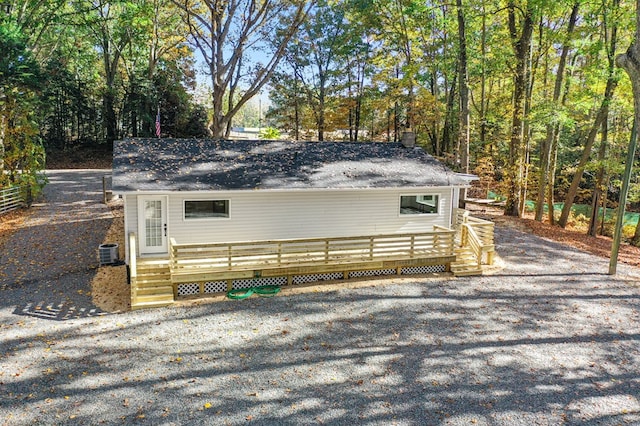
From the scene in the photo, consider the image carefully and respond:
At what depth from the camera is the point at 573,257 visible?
13.8m

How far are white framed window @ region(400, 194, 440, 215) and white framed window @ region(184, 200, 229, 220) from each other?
545cm

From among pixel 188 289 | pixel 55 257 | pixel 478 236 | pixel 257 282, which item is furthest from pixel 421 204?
pixel 55 257

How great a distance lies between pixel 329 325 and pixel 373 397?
2.42m

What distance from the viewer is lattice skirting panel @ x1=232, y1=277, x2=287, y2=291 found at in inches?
402

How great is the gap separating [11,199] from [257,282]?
13.2m

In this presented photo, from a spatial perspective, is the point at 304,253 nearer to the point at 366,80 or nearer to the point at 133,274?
the point at 133,274

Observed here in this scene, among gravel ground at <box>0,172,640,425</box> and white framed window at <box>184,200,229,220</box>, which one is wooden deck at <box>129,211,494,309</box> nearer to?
gravel ground at <box>0,172,640,425</box>

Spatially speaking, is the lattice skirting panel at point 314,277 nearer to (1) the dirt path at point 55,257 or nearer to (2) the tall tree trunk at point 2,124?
(1) the dirt path at point 55,257

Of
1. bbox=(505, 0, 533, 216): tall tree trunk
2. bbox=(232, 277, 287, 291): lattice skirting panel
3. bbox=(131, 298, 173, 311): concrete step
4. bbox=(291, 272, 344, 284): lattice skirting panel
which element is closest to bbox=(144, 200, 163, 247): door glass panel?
bbox=(131, 298, 173, 311): concrete step

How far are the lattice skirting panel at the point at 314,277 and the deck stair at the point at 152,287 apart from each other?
10.0 feet

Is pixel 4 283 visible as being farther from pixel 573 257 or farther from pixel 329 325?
pixel 573 257

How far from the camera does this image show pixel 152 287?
9.56 m

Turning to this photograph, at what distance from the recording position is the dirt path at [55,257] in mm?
9078

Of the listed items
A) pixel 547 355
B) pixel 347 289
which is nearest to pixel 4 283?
pixel 347 289
